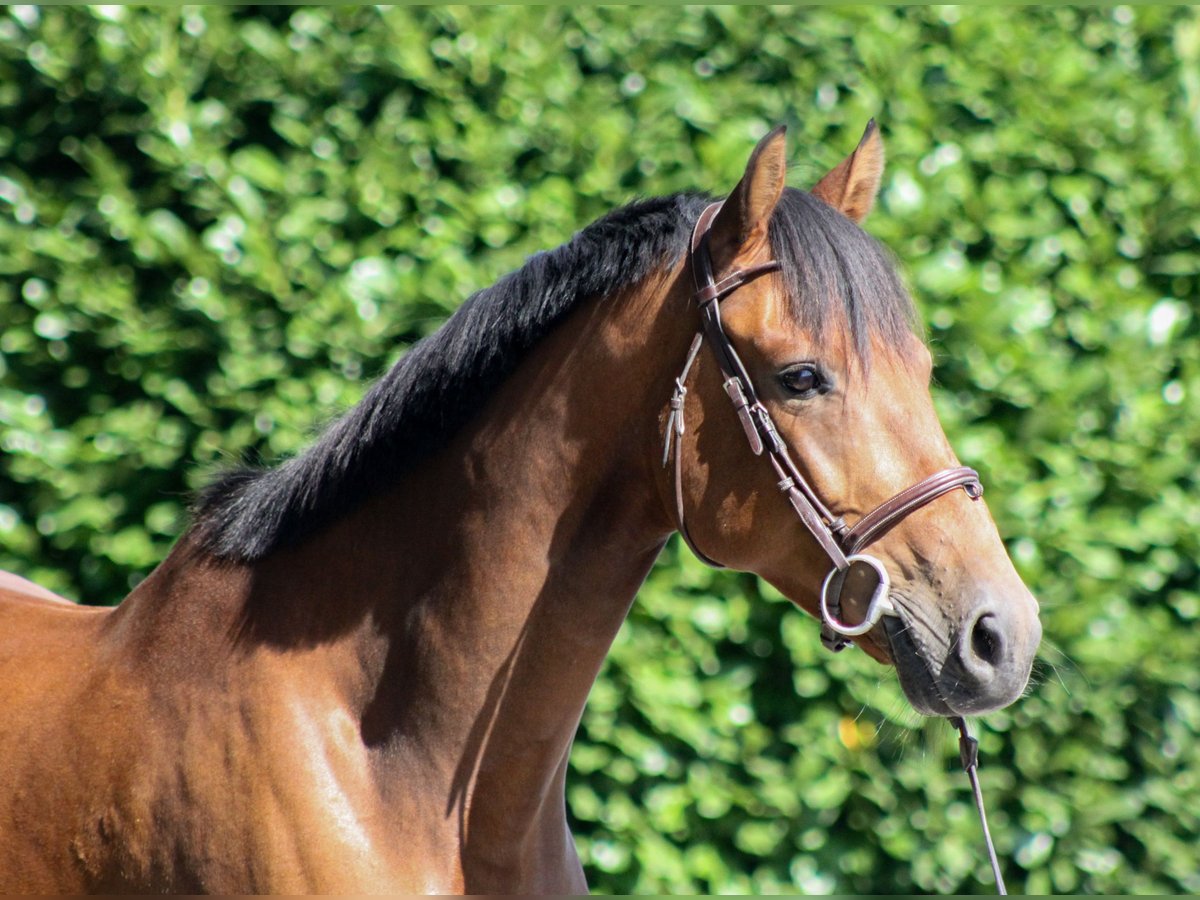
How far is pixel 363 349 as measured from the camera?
3.56m

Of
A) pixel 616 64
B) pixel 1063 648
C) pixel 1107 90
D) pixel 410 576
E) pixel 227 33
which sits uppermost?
pixel 227 33

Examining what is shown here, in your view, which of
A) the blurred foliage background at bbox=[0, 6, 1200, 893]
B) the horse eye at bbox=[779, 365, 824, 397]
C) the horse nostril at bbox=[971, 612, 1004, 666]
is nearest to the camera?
the horse nostril at bbox=[971, 612, 1004, 666]

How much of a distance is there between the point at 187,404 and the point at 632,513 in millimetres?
2223

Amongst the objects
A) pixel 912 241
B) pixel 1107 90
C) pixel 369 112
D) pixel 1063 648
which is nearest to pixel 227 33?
pixel 369 112

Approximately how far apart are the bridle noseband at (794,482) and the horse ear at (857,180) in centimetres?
38

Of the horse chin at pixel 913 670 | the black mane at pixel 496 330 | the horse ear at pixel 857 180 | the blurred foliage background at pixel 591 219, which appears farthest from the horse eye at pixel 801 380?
the blurred foliage background at pixel 591 219

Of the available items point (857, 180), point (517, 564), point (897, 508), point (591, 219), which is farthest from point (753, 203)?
point (591, 219)

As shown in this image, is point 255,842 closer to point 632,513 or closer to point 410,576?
point 410,576

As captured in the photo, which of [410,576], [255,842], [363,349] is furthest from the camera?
[363,349]

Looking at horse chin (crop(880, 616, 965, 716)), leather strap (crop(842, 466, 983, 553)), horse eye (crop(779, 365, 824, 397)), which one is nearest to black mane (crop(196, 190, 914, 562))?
horse eye (crop(779, 365, 824, 397))

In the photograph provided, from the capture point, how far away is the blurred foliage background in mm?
3576

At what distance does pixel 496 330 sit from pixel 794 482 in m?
0.58

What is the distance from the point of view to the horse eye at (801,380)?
Result: 179 cm

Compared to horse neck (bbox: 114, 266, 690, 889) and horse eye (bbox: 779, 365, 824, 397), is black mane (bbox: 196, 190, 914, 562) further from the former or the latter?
horse eye (bbox: 779, 365, 824, 397)
